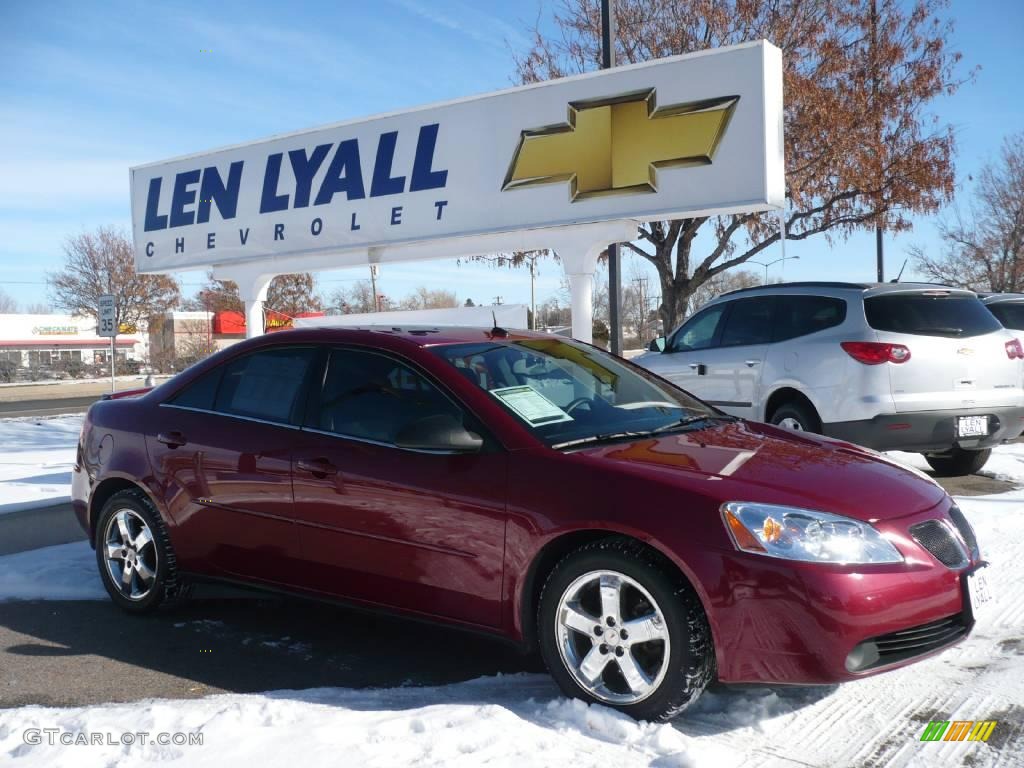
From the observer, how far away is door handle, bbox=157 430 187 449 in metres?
4.85

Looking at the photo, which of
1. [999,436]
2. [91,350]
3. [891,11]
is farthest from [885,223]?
[91,350]

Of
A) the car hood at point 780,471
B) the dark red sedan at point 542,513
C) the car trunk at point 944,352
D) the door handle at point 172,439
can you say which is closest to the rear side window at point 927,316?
the car trunk at point 944,352

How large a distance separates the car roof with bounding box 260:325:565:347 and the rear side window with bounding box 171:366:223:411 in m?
0.36

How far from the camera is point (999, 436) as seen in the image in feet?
25.7

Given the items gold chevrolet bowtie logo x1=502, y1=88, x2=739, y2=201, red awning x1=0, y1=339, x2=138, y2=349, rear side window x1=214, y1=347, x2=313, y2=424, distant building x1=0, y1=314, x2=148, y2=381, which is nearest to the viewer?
rear side window x1=214, y1=347, x2=313, y2=424

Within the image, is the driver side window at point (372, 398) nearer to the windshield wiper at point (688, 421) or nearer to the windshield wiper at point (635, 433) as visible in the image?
the windshield wiper at point (635, 433)

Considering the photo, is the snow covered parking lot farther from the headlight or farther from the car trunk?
the car trunk

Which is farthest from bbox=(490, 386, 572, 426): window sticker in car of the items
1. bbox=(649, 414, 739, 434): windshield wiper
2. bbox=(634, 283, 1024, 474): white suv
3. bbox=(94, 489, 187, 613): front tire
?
bbox=(634, 283, 1024, 474): white suv

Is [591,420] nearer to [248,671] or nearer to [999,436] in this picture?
[248,671]

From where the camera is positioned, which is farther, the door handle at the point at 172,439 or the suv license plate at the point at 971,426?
the suv license plate at the point at 971,426

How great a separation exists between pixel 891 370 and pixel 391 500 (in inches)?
202

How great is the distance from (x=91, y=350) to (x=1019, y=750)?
257 feet

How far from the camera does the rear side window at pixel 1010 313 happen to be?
38.6ft

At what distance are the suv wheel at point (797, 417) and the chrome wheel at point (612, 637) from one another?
5201mm
